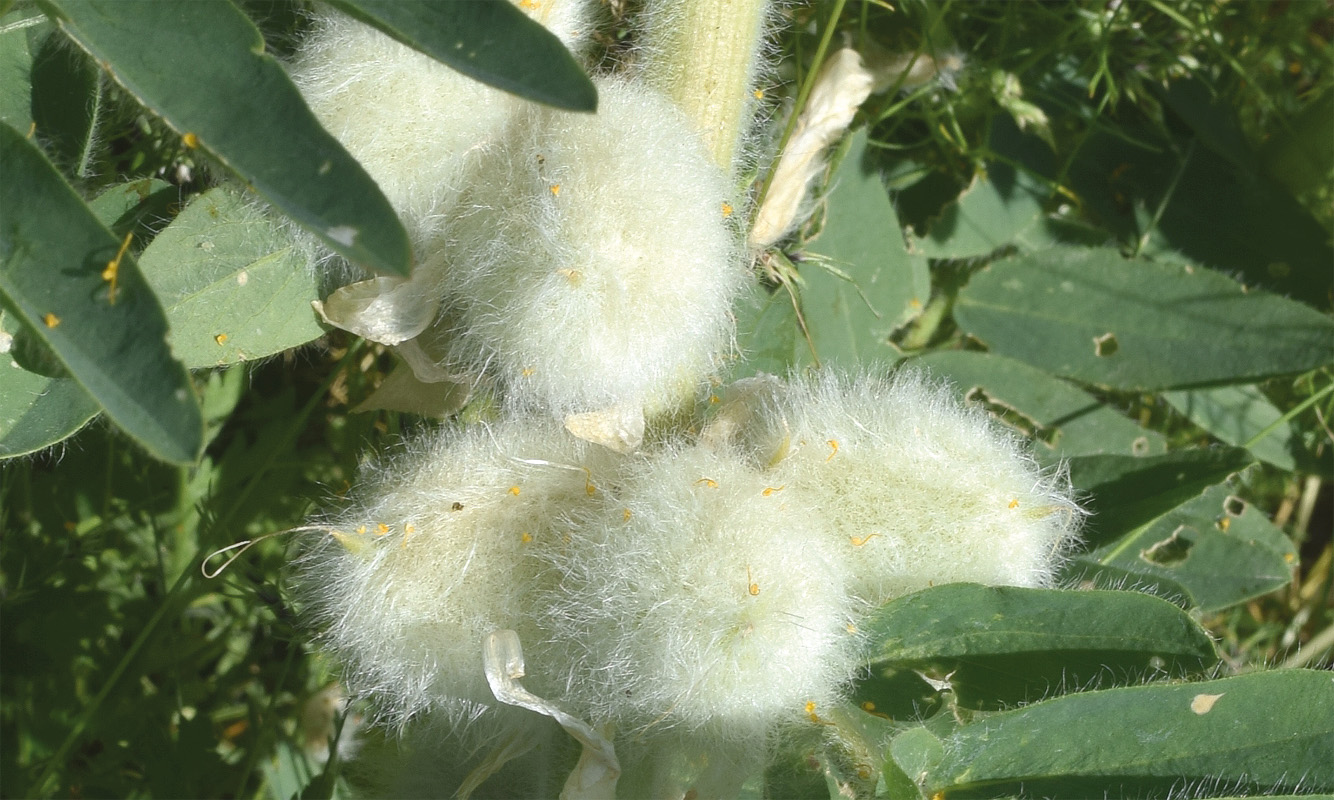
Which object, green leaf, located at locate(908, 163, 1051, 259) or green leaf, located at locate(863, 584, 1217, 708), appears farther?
green leaf, located at locate(908, 163, 1051, 259)

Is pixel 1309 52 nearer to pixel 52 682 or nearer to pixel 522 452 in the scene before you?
pixel 522 452

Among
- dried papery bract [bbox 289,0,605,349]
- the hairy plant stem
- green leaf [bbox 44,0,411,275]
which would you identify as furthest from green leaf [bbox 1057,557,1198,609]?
green leaf [bbox 44,0,411,275]

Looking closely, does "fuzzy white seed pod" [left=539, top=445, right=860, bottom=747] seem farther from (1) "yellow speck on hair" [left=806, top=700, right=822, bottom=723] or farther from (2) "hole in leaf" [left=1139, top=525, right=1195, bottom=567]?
(2) "hole in leaf" [left=1139, top=525, right=1195, bottom=567]

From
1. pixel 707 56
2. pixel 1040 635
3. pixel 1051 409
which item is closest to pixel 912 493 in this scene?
pixel 1040 635

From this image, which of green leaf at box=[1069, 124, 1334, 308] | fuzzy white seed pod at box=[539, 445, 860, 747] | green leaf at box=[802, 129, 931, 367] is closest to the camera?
fuzzy white seed pod at box=[539, 445, 860, 747]

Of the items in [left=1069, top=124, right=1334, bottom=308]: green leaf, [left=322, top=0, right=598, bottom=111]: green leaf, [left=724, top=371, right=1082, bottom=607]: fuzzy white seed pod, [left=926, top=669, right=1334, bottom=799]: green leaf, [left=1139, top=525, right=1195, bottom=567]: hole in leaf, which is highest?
[left=322, top=0, right=598, bottom=111]: green leaf

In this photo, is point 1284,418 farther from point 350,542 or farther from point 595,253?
point 350,542
